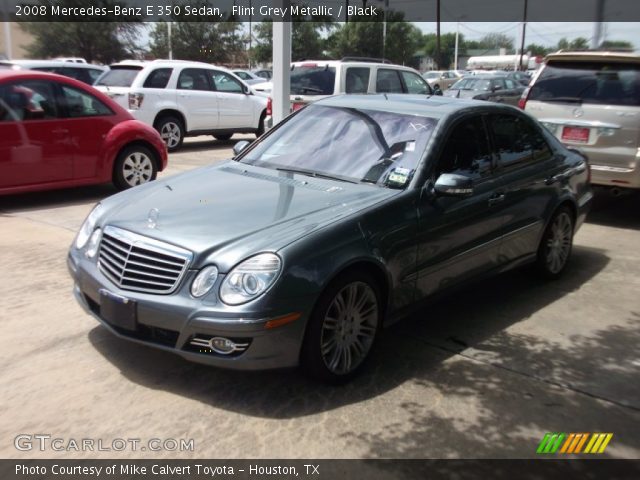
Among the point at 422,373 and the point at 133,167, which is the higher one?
the point at 133,167

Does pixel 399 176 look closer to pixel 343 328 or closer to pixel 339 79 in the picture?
pixel 343 328

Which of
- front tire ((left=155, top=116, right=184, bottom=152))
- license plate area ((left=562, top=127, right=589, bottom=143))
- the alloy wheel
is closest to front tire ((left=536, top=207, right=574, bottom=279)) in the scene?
license plate area ((left=562, top=127, right=589, bottom=143))

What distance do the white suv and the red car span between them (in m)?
4.02

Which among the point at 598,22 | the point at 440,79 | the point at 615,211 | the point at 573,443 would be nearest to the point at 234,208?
the point at 573,443

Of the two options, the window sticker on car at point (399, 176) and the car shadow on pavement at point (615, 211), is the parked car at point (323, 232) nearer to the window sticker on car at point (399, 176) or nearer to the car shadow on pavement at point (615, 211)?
the window sticker on car at point (399, 176)

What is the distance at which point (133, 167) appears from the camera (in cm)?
859

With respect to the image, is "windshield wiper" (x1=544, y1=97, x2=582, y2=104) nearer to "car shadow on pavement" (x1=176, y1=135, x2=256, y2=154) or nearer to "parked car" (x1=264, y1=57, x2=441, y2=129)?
"parked car" (x1=264, y1=57, x2=441, y2=129)

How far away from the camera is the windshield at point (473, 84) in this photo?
2116 cm

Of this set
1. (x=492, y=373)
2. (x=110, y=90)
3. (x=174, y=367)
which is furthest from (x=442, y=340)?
(x=110, y=90)

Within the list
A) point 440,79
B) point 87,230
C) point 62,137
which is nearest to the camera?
point 87,230

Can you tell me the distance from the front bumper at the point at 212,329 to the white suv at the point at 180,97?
9697mm

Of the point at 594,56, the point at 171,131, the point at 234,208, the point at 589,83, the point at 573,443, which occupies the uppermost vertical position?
the point at 594,56

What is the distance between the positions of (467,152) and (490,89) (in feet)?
56.9

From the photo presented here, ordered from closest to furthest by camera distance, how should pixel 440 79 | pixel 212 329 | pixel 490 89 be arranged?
pixel 212 329 < pixel 490 89 < pixel 440 79
